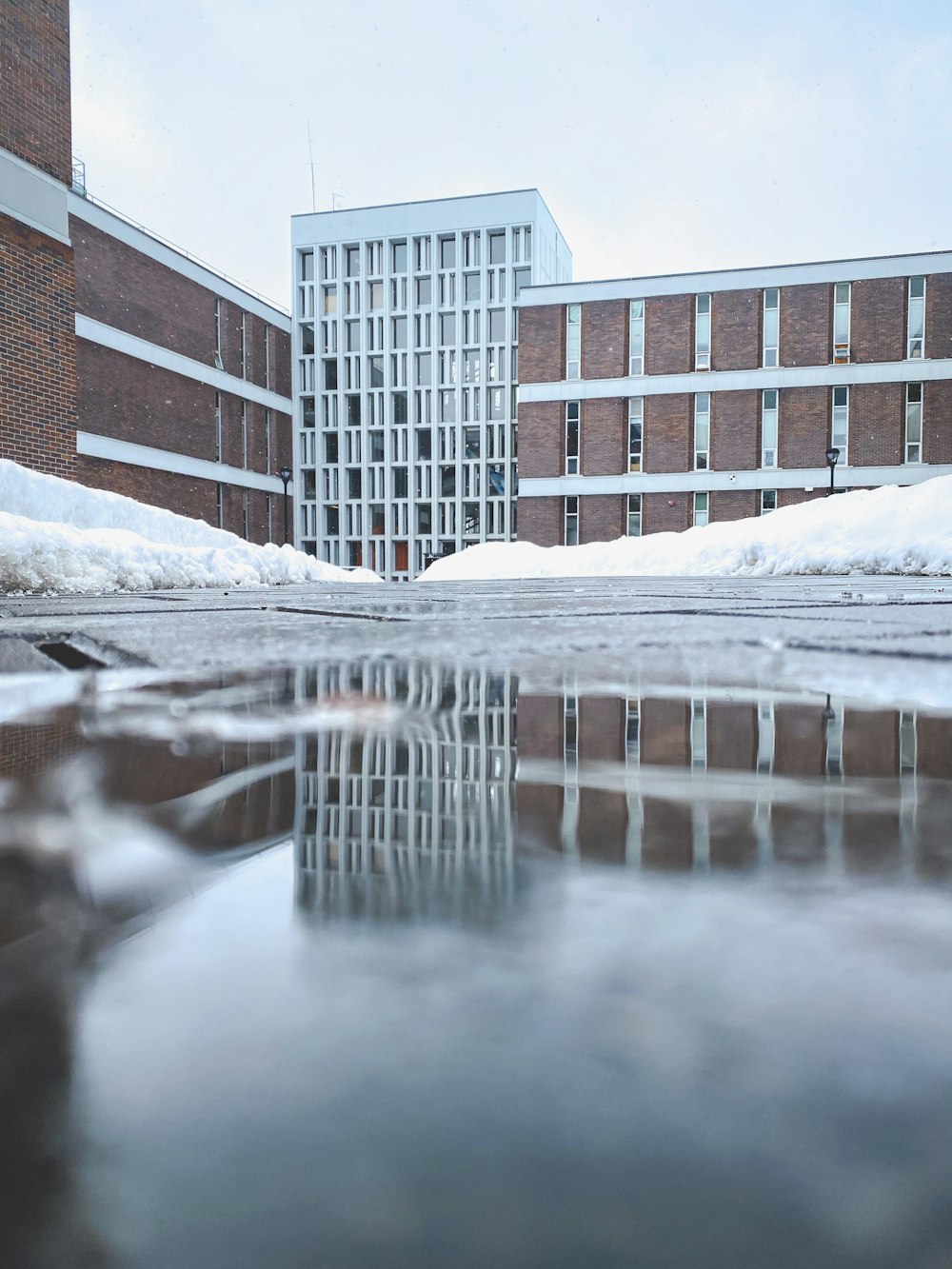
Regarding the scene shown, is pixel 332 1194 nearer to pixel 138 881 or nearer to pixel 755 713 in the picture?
pixel 138 881

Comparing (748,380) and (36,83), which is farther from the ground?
(748,380)

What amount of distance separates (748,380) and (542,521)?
29.6 feet

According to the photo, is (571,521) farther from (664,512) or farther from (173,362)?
(173,362)

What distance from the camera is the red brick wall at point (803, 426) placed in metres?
34.5

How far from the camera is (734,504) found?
3506cm

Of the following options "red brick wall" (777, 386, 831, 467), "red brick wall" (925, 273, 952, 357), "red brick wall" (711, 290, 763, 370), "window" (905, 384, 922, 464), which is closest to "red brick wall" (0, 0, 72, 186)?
"red brick wall" (711, 290, 763, 370)

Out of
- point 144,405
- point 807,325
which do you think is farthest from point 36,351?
point 807,325

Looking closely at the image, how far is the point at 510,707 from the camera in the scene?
4.53ft

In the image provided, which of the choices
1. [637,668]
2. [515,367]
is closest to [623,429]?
[515,367]

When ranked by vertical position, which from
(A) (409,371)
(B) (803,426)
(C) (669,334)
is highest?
(A) (409,371)

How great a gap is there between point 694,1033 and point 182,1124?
211mm

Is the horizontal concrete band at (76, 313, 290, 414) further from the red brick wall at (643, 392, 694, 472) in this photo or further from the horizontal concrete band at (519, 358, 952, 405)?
the red brick wall at (643, 392, 694, 472)

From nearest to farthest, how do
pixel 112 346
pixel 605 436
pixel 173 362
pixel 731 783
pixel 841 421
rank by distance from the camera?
pixel 731 783 < pixel 112 346 < pixel 173 362 < pixel 841 421 < pixel 605 436

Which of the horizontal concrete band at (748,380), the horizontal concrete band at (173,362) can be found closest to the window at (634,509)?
the horizontal concrete band at (748,380)
